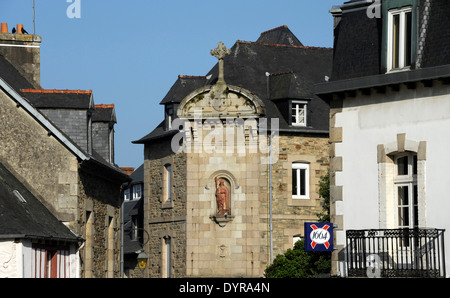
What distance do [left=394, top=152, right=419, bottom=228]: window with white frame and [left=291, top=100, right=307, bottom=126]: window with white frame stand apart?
20693 mm

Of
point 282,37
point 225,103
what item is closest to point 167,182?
point 225,103

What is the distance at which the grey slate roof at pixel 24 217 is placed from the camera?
23.9m

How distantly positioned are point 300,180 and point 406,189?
20.5 meters

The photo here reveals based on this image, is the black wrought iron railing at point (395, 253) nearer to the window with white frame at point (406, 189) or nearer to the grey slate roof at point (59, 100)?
the window with white frame at point (406, 189)

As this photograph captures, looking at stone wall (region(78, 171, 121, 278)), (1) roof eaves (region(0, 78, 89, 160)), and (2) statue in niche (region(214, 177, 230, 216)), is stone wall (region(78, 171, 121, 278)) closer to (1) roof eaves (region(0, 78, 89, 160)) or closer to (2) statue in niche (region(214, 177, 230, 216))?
(1) roof eaves (region(0, 78, 89, 160))

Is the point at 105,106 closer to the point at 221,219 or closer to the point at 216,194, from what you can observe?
the point at 216,194

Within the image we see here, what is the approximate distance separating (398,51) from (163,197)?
23.4m

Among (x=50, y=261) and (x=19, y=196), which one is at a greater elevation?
(x=19, y=196)

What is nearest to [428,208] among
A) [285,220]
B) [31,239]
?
[31,239]

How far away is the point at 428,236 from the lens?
20.7 metres

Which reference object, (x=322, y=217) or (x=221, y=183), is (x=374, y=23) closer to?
(x=322, y=217)

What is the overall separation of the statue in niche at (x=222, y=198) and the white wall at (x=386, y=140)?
19.2 metres

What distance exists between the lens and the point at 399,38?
2208cm

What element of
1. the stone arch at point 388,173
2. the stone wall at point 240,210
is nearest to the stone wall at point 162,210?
the stone wall at point 240,210
